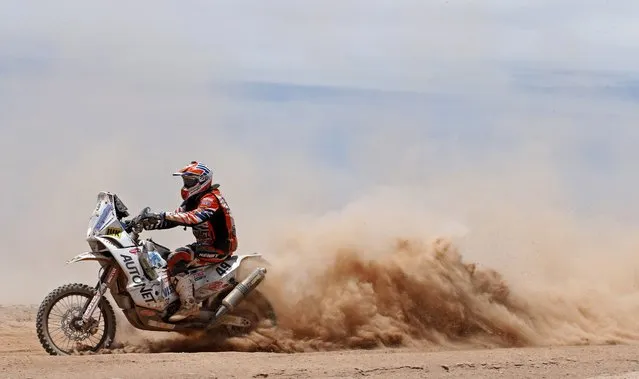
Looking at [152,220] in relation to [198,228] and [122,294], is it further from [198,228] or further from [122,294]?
[122,294]

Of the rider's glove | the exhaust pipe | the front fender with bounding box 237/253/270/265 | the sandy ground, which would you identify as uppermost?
the rider's glove

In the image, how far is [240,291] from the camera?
12242 mm

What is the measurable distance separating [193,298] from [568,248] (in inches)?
319

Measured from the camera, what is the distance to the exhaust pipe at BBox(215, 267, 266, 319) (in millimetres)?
12125

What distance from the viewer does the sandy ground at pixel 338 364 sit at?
1007 centimetres

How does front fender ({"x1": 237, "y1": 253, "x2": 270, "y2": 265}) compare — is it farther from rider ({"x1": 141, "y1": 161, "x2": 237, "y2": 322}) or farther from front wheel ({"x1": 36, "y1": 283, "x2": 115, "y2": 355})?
front wheel ({"x1": 36, "y1": 283, "x2": 115, "y2": 355})

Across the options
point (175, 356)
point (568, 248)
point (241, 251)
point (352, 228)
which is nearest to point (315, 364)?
point (175, 356)

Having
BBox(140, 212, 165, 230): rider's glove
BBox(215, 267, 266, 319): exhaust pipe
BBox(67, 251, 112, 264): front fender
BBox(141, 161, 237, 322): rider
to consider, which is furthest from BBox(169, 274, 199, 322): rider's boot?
BBox(67, 251, 112, 264): front fender

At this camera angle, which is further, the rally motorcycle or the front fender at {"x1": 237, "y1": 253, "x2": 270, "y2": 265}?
the front fender at {"x1": 237, "y1": 253, "x2": 270, "y2": 265}

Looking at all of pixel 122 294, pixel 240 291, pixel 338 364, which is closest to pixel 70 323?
pixel 122 294

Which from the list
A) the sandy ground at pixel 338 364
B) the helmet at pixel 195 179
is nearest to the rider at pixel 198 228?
the helmet at pixel 195 179

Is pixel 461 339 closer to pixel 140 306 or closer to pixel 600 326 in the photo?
pixel 600 326

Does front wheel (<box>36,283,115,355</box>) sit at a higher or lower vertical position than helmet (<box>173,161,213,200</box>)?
lower

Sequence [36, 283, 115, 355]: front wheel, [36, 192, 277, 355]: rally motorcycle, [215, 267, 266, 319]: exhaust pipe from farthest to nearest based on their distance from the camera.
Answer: [215, 267, 266, 319]: exhaust pipe, [36, 192, 277, 355]: rally motorcycle, [36, 283, 115, 355]: front wheel
